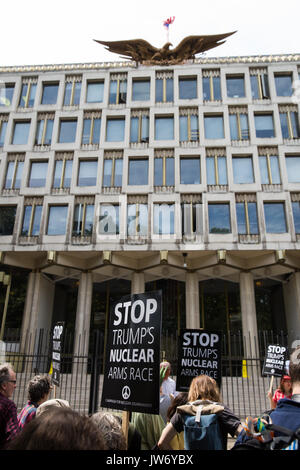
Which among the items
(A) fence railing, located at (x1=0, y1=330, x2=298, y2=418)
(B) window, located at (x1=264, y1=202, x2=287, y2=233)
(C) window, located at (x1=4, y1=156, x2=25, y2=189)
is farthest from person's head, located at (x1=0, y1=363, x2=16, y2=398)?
(C) window, located at (x1=4, y1=156, x2=25, y2=189)

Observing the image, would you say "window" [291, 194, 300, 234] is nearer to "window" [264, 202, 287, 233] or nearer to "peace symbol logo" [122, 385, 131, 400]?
"window" [264, 202, 287, 233]

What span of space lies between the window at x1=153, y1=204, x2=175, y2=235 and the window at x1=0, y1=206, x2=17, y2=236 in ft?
31.9

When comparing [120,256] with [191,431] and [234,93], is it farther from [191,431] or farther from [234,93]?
[191,431]

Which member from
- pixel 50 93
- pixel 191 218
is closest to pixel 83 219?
pixel 191 218

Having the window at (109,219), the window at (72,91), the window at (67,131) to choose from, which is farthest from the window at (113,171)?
the window at (72,91)

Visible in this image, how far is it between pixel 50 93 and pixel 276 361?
2536 centimetres

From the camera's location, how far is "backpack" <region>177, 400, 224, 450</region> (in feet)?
10.7

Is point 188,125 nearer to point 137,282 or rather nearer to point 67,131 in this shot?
point 67,131

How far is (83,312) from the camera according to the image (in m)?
22.4

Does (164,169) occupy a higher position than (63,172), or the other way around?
(164,169)

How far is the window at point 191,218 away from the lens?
21922mm

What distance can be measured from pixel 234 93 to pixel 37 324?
858 inches

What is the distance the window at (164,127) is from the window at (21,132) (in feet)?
31.8

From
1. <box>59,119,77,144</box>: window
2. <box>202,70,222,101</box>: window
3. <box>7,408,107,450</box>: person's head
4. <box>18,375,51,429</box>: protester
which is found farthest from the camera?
<box>202,70,222,101</box>: window
